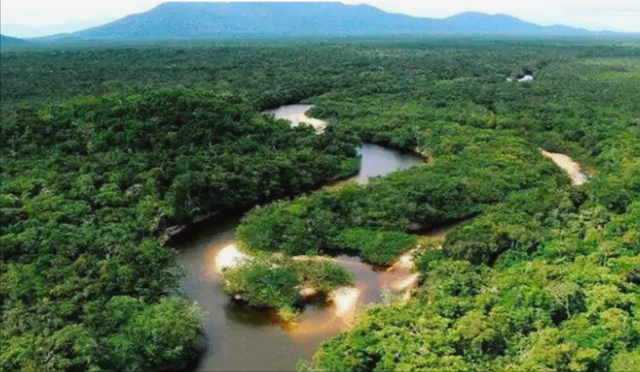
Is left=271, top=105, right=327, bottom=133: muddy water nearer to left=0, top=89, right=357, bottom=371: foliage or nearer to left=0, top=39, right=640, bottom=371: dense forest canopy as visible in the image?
left=0, top=39, right=640, bottom=371: dense forest canopy

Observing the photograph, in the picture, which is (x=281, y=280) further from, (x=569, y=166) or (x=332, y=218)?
(x=569, y=166)

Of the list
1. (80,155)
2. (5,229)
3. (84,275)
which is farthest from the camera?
(80,155)

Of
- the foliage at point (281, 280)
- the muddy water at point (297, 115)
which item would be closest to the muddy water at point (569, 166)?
the muddy water at point (297, 115)

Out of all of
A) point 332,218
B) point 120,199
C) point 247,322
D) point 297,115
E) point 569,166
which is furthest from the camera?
point 297,115

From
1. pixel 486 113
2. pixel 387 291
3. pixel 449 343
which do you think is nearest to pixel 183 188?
pixel 387 291

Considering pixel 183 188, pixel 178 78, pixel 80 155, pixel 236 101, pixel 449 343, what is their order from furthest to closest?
pixel 178 78
pixel 236 101
pixel 80 155
pixel 183 188
pixel 449 343

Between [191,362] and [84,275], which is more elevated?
[84,275]

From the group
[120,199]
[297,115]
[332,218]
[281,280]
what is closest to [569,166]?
[332,218]

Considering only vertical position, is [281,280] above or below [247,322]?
above

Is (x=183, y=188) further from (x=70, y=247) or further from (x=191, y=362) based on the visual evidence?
(x=191, y=362)
